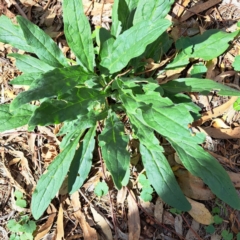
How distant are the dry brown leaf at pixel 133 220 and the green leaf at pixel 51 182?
1.80 ft

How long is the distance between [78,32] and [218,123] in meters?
1.21

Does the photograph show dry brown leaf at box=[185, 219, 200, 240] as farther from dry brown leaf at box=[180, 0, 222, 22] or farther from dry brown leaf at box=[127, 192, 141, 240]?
dry brown leaf at box=[180, 0, 222, 22]

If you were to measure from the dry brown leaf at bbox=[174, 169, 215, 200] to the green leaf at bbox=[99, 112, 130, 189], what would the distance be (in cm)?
66

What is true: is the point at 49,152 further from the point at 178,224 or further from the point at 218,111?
the point at 218,111

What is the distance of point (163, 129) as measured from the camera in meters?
2.00

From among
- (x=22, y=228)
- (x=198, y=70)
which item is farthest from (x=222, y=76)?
(x=22, y=228)

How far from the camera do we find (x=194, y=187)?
2641mm

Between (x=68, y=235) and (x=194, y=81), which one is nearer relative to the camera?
(x=194, y=81)

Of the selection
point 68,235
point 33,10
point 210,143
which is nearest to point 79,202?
point 68,235

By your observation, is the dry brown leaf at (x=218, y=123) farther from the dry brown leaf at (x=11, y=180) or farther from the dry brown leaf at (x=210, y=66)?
the dry brown leaf at (x=11, y=180)

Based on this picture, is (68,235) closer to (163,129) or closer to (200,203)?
(200,203)

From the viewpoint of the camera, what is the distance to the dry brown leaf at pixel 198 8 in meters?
2.92

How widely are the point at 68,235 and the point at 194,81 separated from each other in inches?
51.2

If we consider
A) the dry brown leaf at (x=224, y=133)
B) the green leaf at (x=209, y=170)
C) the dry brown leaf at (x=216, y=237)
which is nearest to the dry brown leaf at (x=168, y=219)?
the dry brown leaf at (x=216, y=237)
